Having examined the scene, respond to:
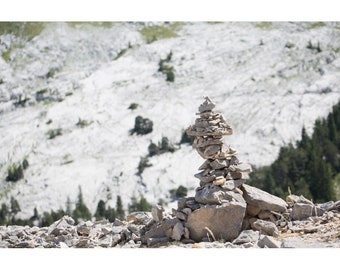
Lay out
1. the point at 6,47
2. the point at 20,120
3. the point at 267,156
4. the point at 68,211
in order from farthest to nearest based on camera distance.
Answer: the point at 6,47 < the point at 20,120 < the point at 267,156 < the point at 68,211

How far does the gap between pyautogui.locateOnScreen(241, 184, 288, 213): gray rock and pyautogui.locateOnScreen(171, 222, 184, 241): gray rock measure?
2.72m

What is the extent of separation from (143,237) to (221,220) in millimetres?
3279

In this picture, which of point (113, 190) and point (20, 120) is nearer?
point (113, 190)

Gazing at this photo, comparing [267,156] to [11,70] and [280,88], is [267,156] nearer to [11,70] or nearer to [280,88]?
[280,88]

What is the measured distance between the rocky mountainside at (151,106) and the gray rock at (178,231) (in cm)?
10053

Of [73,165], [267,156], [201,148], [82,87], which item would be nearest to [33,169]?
[73,165]

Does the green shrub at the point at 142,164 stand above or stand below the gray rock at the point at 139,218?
above

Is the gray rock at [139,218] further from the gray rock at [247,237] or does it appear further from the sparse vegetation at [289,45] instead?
the sparse vegetation at [289,45]

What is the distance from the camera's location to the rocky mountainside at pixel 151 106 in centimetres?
13988

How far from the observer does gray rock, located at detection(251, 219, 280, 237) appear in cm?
2168

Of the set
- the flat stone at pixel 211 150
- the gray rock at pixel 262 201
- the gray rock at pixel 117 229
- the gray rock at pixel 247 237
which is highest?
the flat stone at pixel 211 150

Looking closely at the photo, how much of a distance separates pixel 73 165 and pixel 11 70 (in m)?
56.3

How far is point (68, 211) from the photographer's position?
12762cm

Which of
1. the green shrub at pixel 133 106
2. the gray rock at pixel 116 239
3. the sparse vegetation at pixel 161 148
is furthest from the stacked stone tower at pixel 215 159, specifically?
the green shrub at pixel 133 106
